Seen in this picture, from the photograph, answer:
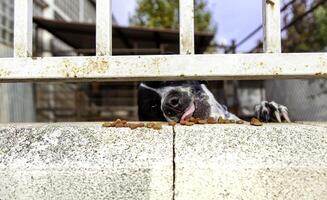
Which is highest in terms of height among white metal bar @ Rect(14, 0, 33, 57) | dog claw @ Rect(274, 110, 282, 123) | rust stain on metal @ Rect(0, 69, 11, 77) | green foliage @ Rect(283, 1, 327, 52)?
green foliage @ Rect(283, 1, 327, 52)

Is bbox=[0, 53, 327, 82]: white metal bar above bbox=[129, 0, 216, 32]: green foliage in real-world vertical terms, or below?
below

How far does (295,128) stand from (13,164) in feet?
3.85

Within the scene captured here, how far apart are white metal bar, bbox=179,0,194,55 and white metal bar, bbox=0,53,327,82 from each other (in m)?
0.05

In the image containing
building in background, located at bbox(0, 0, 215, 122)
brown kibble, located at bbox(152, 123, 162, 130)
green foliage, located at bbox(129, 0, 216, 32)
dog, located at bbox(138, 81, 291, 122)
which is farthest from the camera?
green foliage, located at bbox(129, 0, 216, 32)

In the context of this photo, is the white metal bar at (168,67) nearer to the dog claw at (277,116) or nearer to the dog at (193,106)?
the dog at (193,106)

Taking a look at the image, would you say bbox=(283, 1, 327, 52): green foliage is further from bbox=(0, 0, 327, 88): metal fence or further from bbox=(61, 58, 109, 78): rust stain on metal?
bbox=(61, 58, 109, 78): rust stain on metal

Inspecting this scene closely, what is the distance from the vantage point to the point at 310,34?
35.4ft

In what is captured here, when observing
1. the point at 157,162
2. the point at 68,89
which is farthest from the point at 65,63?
the point at 68,89

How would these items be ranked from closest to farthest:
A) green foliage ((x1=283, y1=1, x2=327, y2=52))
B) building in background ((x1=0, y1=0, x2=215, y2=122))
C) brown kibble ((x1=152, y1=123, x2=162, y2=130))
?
brown kibble ((x1=152, y1=123, x2=162, y2=130)), building in background ((x1=0, y1=0, x2=215, y2=122)), green foliage ((x1=283, y1=1, x2=327, y2=52))

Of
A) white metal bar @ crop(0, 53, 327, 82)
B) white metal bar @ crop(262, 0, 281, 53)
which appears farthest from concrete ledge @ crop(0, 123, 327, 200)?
white metal bar @ crop(262, 0, 281, 53)

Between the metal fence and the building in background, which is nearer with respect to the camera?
the metal fence

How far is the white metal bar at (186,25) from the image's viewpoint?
2049mm

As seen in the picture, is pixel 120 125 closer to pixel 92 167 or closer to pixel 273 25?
pixel 92 167

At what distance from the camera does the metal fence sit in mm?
2000
